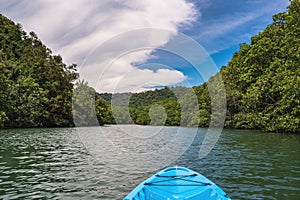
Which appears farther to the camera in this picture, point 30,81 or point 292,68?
point 30,81

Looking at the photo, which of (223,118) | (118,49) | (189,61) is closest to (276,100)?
(223,118)

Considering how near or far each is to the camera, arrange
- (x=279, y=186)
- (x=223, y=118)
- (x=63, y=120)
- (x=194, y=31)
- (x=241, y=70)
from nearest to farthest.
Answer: (x=279, y=186) → (x=194, y=31) → (x=241, y=70) → (x=223, y=118) → (x=63, y=120)

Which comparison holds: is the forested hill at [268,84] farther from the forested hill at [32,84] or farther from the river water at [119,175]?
the forested hill at [32,84]

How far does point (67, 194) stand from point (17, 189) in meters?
1.87

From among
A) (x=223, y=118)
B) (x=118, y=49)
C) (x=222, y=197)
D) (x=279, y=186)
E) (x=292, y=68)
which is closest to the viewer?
(x=222, y=197)

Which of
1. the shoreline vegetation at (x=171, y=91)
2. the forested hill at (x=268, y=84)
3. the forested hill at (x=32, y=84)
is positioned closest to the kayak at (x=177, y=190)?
the shoreline vegetation at (x=171, y=91)

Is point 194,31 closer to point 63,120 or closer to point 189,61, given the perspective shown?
point 189,61

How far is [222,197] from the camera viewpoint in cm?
597

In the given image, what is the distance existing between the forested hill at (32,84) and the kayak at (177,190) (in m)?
45.0

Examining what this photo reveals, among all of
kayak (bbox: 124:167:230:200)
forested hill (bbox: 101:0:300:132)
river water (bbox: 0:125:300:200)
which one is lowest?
river water (bbox: 0:125:300:200)

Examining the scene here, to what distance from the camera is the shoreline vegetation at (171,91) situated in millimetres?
31266

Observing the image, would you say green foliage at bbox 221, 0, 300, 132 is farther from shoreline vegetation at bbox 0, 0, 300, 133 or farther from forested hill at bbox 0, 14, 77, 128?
forested hill at bbox 0, 14, 77, 128

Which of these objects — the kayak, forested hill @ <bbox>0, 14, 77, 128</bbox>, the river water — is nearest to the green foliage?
the river water

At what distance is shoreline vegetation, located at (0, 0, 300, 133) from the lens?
1231 inches
